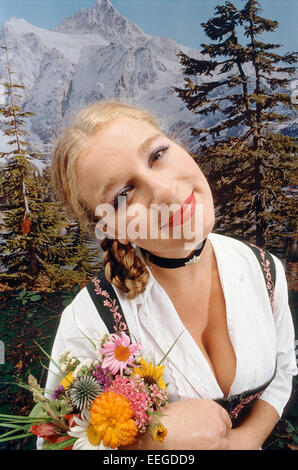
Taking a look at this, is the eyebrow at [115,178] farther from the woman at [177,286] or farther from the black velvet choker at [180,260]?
the black velvet choker at [180,260]

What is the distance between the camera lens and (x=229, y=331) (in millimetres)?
897

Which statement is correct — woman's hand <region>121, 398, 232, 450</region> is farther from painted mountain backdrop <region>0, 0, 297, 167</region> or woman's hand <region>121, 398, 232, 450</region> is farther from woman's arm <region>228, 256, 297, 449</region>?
painted mountain backdrop <region>0, 0, 297, 167</region>

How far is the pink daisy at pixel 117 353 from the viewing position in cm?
83

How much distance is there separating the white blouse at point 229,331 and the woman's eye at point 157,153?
35 centimetres

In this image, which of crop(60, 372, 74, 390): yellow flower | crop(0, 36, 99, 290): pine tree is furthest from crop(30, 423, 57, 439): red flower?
crop(0, 36, 99, 290): pine tree

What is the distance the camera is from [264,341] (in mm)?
905

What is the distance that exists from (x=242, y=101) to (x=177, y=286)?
37.3 inches

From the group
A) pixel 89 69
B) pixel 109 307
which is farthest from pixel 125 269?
pixel 89 69

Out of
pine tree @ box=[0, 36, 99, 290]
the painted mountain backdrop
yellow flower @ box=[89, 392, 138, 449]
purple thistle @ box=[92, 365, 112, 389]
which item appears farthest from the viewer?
pine tree @ box=[0, 36, 99, 290]

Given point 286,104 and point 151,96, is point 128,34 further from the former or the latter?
point 286,104

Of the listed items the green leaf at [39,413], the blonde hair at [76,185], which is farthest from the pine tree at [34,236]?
the green leaf at [39,413]

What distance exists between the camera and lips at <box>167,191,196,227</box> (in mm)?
767

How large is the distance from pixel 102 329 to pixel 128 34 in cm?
139

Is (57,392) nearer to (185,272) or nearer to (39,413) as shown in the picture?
(39,413)
